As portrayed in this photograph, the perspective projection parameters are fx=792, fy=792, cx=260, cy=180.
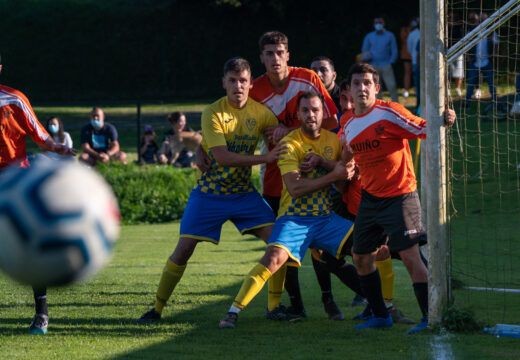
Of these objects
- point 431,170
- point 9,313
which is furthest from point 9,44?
point 431,170

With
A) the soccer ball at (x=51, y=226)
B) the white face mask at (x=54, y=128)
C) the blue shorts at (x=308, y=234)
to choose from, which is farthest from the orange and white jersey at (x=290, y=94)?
the white face mask at (x=54, y=128)

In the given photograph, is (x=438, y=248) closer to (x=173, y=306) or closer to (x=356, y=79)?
(x=356, y=79)

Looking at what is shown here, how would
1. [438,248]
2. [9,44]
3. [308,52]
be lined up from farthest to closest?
[9,44]
[308,52]
[438,248]

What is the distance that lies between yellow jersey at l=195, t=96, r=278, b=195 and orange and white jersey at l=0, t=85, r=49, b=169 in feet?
4.36

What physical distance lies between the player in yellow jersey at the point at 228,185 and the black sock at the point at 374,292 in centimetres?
90

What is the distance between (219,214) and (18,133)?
1.74 metres

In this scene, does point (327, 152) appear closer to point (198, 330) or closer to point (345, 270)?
point (345, 270)

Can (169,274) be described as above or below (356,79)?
below

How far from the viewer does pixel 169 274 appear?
258 inches

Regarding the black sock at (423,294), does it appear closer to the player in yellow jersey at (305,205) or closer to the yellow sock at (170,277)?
the player in yellow jersey at (305,205)

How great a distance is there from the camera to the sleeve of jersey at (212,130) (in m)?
6.29

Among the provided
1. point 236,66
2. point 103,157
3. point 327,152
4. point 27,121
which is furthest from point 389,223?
point 103,157

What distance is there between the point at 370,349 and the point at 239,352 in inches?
36.2

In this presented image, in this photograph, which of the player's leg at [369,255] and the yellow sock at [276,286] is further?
the yellow sock at [276,286]
